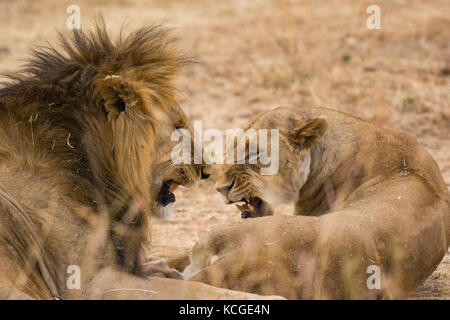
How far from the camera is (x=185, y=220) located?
5.77 m

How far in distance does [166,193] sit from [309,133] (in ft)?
3.74

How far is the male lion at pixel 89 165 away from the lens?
12.2 feet

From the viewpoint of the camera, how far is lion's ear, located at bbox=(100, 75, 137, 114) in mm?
3734

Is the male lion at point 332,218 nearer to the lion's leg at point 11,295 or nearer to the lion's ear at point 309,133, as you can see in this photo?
the lion's ear at point 309,133

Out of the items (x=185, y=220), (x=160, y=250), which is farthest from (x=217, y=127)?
(x=160, y=250)

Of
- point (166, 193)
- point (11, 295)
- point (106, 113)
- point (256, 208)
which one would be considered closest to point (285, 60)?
point (256, 208)

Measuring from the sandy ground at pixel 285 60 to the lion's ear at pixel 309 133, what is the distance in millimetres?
963

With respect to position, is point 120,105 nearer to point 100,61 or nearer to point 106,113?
point 106,113

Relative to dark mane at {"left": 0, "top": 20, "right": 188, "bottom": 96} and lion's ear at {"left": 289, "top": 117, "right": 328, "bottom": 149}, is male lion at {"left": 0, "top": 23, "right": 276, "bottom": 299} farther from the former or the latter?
lion's ear at {"left": 289, "top": 117, "right": 328, "bottom": 149}

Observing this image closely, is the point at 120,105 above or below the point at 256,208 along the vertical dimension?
above

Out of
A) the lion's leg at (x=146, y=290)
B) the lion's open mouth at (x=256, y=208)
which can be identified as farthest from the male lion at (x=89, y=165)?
the lion's open mouth at (x=256, y=208)

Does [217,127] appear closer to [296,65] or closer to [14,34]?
[296,65]

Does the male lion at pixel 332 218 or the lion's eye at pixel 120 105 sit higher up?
the lion's eye at pixel 120 105

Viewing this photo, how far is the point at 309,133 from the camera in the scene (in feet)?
16.1
